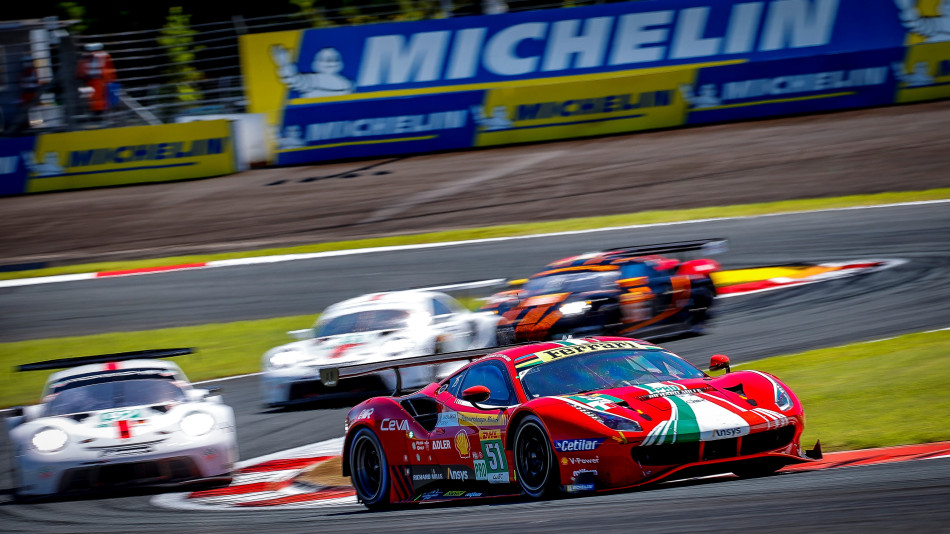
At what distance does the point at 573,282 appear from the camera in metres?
13.7

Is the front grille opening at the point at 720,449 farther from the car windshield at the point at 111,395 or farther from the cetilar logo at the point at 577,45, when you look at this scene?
the cetilar logo at the point at 577,45

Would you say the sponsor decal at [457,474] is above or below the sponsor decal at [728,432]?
below

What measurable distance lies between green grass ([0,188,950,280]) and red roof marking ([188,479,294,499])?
1126 cm

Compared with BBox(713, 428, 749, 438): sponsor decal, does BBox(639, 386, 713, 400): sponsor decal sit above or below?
above

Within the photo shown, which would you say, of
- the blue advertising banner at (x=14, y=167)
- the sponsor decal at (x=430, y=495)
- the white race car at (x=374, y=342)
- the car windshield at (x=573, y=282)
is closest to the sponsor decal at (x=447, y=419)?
the sponsor decal at (x=430, y=495)

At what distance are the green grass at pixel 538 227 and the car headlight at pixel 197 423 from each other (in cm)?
1088

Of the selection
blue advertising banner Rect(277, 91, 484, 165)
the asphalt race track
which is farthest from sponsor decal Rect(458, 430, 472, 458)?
blue advertising banner Rect(277, 91, 484, 165)

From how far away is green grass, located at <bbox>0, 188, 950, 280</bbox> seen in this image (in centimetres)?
2047

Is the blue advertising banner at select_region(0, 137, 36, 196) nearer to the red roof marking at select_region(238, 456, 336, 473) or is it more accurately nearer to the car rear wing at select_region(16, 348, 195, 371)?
the car rear wing at select_region(16, 348, 195, 371)

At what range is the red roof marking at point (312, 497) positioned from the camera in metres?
8.81

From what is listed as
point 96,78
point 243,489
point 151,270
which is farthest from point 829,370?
point 96,78

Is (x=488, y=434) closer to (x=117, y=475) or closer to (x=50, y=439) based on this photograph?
(x=117, y=475)

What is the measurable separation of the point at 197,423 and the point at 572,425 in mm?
4771

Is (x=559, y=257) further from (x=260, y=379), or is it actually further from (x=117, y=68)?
(x=117, y=68)
